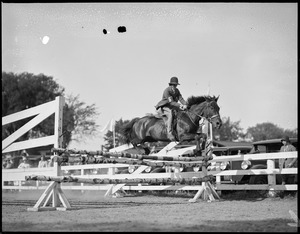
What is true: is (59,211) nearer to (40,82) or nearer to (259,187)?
(259,187)

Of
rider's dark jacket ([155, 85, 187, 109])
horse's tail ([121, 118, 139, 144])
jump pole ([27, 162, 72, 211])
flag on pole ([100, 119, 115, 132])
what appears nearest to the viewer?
jump pole ([27, 162, 72, 211])

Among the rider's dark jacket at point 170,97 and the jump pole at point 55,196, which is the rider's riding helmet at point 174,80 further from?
the jump pole at point 55,196

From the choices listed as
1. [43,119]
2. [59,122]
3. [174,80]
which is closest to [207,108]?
[174,80]

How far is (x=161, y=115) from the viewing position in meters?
10.7

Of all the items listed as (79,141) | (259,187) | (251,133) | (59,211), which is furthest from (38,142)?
(251,133)

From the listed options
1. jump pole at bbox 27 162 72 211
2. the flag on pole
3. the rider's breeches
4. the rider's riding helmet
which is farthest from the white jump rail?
the flag on pole

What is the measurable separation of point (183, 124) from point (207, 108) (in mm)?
745

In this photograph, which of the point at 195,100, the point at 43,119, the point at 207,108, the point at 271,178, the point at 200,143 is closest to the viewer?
the point at 43,119

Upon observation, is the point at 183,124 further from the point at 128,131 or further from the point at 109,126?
the point at 109,126

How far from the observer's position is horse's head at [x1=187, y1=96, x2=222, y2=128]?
970cm

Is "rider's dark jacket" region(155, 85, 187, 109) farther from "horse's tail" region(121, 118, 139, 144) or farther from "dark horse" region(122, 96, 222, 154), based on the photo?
"horse's tail" region(121, 118, 139, 144)

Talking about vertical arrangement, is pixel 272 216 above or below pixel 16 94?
below

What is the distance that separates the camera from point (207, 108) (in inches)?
392

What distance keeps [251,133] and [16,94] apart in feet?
160
